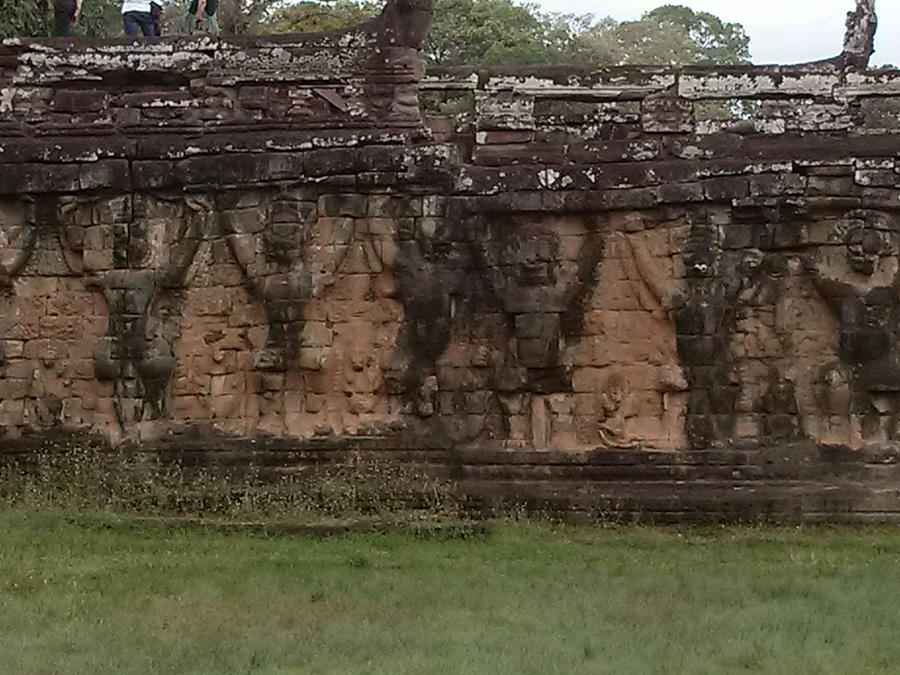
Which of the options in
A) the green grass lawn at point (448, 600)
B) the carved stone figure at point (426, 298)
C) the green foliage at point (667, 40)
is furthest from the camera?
the green foliage at point (667, 40)

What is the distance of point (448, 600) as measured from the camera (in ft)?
31.2

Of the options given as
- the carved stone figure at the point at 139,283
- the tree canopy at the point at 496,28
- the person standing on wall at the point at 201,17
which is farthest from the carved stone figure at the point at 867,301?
the tree canopy at the point at 496,28

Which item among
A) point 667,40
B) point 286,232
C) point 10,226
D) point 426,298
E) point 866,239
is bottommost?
point 426,298

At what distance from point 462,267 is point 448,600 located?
13.4 ft

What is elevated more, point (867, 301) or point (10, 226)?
point (10, 226)

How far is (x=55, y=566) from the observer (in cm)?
1037

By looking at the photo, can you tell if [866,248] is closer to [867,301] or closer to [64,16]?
[867,301]

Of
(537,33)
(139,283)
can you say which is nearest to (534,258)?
(139,283)

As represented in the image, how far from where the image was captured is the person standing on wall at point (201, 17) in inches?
608

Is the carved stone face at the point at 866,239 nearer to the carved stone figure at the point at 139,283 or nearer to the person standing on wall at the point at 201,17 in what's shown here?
the carved stone figure at the point at 139,283

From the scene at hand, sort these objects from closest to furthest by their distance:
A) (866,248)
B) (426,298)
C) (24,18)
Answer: (866,248) → (426,298) → (24,18)

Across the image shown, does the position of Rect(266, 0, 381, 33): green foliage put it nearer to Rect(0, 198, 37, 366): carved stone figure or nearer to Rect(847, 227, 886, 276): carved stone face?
Rect(0, 198, 37, 366): carved stone figure

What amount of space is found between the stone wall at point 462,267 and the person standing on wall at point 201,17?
256 centimetres

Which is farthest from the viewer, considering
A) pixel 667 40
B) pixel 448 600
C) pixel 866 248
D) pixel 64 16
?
pixel 667 40
